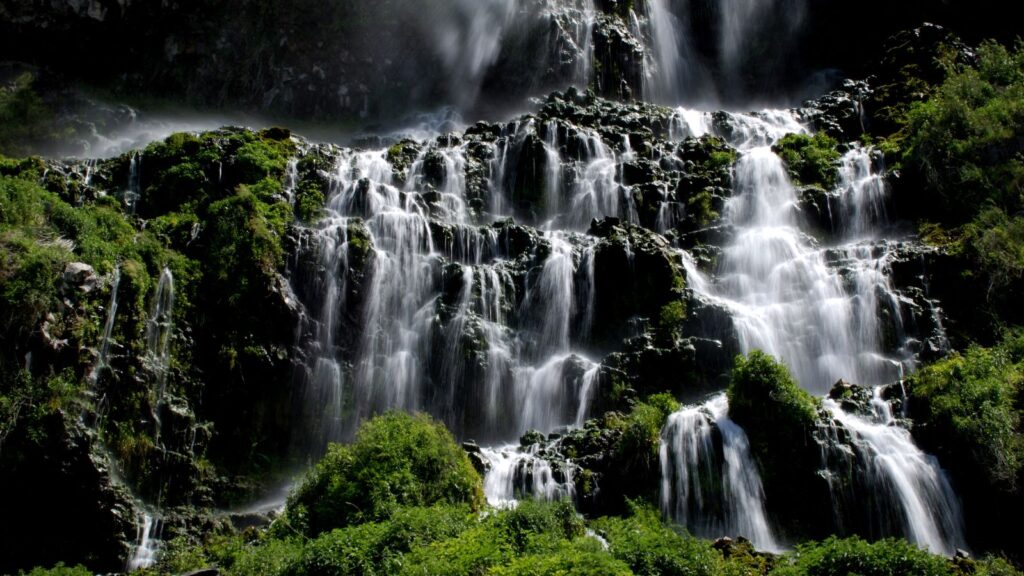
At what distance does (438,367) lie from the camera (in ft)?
73.7

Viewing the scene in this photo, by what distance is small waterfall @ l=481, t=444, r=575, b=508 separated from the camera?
17453mm

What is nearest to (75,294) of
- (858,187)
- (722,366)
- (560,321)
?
(560,321)

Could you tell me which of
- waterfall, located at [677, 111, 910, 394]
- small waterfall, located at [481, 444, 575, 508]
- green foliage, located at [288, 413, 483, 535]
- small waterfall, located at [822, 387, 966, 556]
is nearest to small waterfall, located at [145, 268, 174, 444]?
green foliage, located at [288, 413, 483, 535]

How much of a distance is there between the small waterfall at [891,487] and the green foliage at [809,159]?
13684 millimetres

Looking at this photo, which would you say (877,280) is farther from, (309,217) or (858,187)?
(309,217)

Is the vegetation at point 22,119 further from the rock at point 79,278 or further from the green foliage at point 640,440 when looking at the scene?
the green foliage at point 640,440

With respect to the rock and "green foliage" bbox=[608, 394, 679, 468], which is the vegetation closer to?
the rock

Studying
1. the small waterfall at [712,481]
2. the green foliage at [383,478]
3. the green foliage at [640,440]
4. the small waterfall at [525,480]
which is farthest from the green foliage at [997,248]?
the green foliage at [383,478]

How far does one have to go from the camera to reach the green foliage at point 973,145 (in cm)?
2483

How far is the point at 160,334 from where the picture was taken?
20.5 m

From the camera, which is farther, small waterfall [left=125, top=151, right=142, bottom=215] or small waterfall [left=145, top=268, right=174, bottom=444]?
small waterfall [left=125, top=151, right=142, bottom=215]

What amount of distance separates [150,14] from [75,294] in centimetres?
2865

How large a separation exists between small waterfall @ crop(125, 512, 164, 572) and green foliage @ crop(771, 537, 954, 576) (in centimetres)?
1422

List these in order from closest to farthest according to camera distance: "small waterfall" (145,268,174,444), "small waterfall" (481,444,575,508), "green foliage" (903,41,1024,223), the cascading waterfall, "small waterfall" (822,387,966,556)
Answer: "small waterfall" (822,387,966,556), the cascading waterfall, "small waterfall" (481,444,575,508), "small waterfall" (145,268,174,444), "green foliage" (903,41,1024,223)
